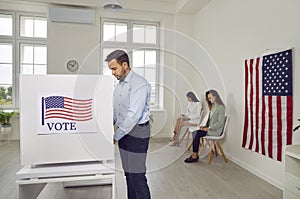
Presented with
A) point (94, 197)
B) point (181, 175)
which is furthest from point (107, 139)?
point (181, 175)

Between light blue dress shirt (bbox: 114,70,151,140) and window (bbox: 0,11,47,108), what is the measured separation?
171 inches

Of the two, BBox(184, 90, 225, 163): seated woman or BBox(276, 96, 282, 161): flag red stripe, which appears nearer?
BBox(276, 96, 282, 161): flag red stripe

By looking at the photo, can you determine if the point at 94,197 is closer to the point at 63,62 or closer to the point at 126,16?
the point at 63,62

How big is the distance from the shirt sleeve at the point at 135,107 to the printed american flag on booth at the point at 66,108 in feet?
0.95

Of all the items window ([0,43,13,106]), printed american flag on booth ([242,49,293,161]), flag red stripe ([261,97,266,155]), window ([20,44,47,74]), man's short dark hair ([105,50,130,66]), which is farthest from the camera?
window ([20,44,47,74])

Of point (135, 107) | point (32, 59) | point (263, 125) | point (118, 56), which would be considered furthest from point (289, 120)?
point (32, 59)

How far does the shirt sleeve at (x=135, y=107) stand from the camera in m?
1.49

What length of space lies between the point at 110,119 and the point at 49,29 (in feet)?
13.4

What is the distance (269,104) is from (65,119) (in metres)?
2.42

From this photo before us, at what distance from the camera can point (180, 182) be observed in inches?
104

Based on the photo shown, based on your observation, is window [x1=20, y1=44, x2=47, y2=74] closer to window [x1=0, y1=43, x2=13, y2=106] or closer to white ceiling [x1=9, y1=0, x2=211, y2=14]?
window [x1=0, y1=43, x2=13, y2=106]

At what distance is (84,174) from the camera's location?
1.27 m

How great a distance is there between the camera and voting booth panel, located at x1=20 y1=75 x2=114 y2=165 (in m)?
1.21

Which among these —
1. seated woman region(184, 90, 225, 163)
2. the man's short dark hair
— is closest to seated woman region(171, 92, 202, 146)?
seated woman region(184, 90, 225, 163)
